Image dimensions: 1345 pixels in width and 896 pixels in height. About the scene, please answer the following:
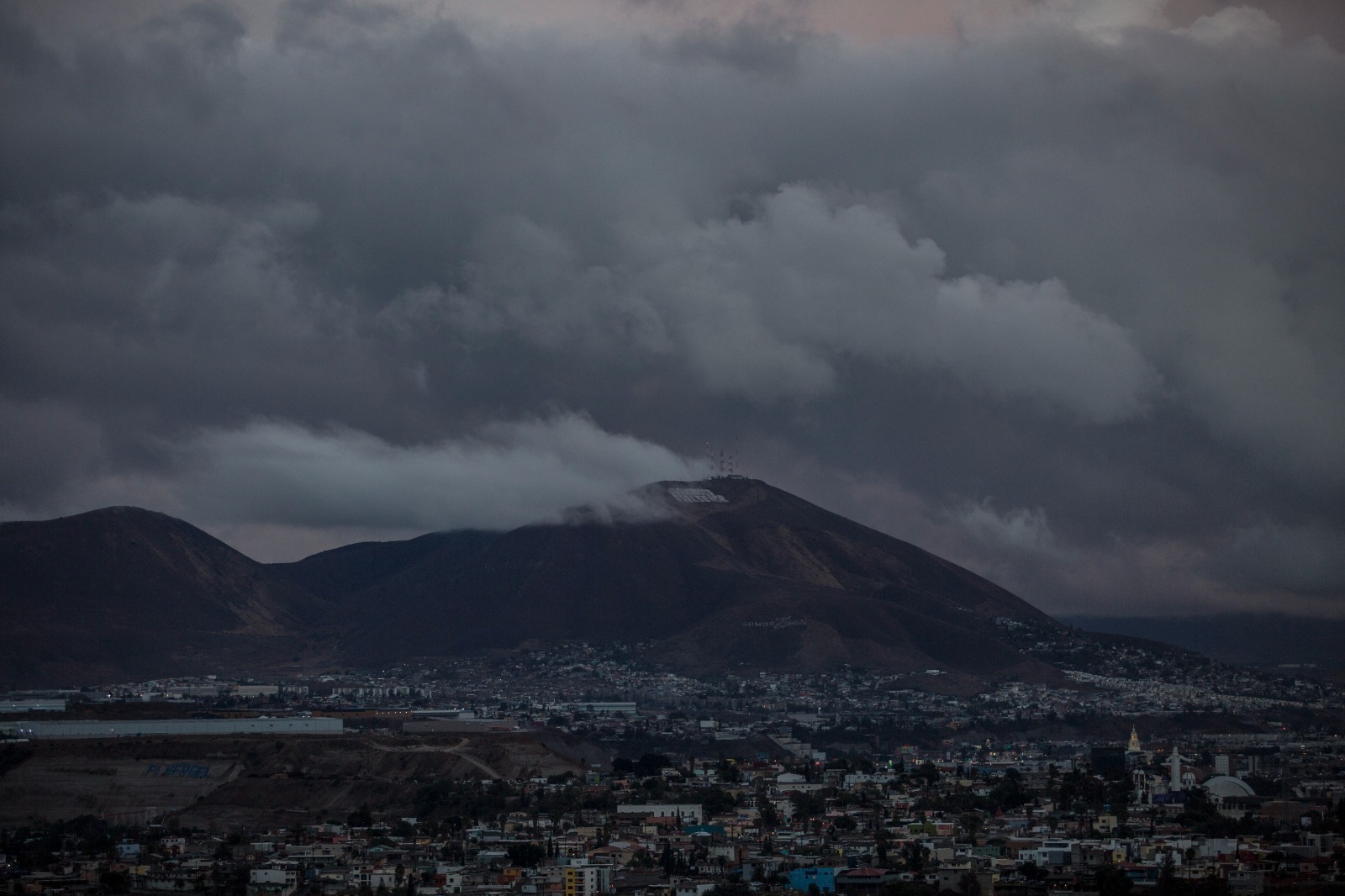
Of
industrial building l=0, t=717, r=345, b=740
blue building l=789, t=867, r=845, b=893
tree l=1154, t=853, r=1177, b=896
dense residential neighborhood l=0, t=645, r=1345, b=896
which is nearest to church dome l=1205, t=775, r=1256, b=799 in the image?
dense residential neighborhood l=0, t=645, r=1345, b=896

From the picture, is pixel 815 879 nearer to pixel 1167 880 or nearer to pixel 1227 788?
pixel 1167 880

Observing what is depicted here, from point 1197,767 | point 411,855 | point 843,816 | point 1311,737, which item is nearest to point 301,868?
point 411,855

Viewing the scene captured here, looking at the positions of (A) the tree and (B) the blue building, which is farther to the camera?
(B) the blue building

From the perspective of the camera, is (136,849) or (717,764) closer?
(136,849)

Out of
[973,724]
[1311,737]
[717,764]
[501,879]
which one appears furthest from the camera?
[973,724]

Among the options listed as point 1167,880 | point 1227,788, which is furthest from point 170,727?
point 1167,880

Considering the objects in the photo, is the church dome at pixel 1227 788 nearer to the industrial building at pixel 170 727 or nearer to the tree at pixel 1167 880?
the tree at pixel 1167 880

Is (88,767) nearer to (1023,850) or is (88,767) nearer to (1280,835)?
(1023,850)

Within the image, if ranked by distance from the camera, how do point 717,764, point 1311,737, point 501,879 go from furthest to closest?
1. point 1311,737
2. point 717,764
3. point 501,879

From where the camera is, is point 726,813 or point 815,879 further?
point 726,813

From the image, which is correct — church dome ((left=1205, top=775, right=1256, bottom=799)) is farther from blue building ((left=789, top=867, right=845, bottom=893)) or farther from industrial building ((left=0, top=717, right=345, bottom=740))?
industrial building ((left=0, top=717, right=345, bottom=740))
